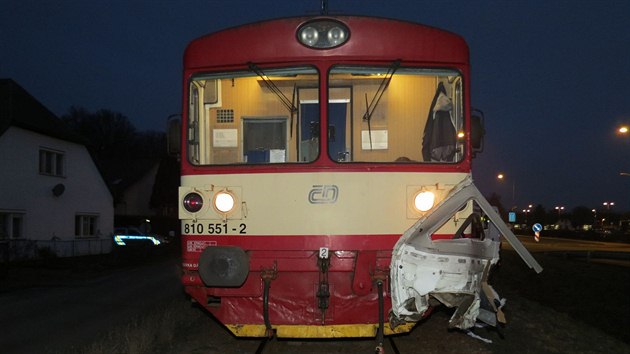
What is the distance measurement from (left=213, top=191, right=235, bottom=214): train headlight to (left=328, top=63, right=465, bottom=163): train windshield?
1.11 m

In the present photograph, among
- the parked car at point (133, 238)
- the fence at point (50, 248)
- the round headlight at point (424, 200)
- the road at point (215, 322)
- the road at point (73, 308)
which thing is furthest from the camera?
the parked car at point (133, 238)

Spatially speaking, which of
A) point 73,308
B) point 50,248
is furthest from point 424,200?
point 50,248

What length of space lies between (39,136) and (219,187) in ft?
71.5

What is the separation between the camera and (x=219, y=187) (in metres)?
6.00

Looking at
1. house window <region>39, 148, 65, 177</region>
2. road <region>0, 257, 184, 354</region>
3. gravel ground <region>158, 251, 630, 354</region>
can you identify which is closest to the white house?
house window <region>39, 148, 65, 177</region>

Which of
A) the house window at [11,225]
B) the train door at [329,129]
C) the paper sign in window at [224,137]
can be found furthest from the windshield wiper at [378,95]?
the house window at [11,225]

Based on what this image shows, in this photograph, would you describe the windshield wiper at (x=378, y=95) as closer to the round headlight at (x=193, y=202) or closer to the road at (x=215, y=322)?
the round headlight at (x=193, y=202)

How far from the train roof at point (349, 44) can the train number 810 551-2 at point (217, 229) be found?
5.04 feet

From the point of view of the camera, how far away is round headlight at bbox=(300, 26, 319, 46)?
6.05 meters

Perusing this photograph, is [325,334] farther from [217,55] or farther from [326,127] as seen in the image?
[217,55]

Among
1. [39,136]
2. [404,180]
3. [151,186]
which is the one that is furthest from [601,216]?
[404,180]

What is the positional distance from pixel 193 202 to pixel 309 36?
6.18 ft

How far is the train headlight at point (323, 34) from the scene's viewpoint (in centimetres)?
604

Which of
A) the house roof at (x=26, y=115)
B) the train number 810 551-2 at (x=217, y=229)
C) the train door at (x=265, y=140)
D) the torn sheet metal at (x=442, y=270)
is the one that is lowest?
the torn sheet metal at (x=442, y=270)
